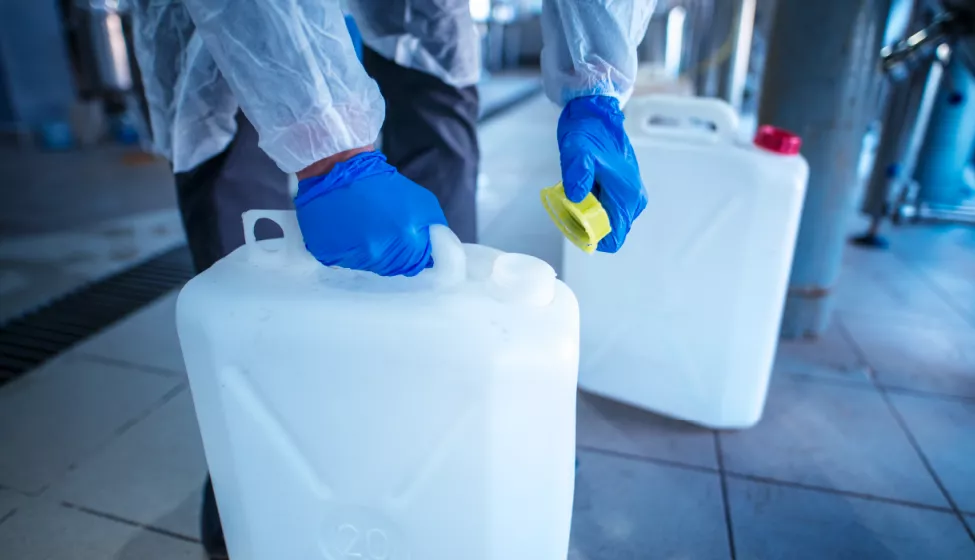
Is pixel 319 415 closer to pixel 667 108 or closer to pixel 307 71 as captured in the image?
pixel 307 71

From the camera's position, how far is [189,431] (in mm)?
967

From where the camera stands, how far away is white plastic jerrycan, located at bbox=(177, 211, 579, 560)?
18.3 inches

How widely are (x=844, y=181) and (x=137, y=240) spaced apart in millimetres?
1896

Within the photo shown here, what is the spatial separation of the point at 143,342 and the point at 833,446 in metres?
1.30

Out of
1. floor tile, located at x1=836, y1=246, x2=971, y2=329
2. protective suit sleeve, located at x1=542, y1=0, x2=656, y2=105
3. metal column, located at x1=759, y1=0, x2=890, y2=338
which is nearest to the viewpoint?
protective suit sleeve, located at x1=542, y1=0, x2=656, y2=105

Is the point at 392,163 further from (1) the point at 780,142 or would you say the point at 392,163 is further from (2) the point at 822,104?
(2) the point at 822,104

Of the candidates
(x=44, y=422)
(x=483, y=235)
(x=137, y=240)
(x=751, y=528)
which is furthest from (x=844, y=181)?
(x=137, y=240)

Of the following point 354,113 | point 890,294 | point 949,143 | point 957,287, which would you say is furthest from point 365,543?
point 949,143

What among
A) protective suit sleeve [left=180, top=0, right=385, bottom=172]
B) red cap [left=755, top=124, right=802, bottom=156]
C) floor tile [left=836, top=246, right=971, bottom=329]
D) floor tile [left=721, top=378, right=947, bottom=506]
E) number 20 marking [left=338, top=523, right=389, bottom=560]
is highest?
protective suit sleeve [left=180, top=0, right=385, bottom=172]

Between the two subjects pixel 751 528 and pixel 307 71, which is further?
pixel 751 528

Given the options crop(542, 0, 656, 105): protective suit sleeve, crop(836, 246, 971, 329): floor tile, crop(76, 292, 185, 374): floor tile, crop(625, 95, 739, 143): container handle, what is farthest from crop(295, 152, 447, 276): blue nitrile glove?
crop(836, 246, 971, 329): floor tile

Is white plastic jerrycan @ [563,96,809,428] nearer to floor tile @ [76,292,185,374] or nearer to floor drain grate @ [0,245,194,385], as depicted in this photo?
floor tile @ [76,292,185,374]

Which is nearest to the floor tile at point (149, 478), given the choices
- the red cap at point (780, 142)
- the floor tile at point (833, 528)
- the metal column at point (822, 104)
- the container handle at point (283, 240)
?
the container handle at point (283, 240)

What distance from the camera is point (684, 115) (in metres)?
0.94
